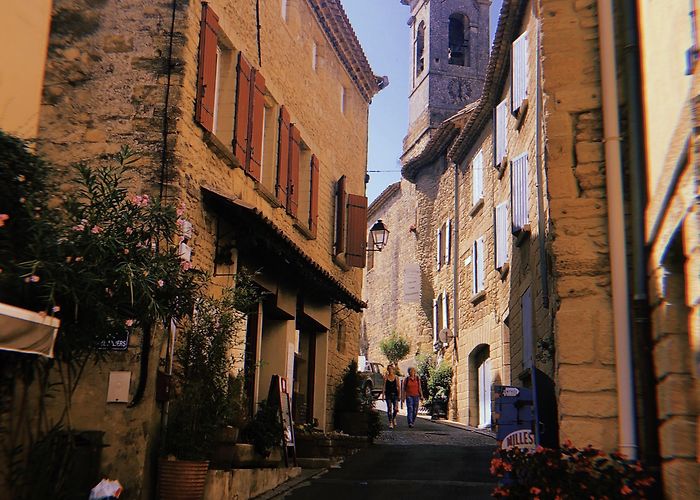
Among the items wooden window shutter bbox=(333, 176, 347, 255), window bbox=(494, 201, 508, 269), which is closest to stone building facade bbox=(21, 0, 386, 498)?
wooden window shutter bbox=(333, 176, 347, 255)

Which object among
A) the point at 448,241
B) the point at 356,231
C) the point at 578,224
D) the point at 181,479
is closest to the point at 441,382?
the point at 448,241

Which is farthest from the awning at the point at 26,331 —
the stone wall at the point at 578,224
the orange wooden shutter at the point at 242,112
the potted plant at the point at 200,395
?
the orange wooden shutter at the point at 242,112

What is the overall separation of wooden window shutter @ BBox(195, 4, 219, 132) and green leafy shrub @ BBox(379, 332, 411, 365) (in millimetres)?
23212

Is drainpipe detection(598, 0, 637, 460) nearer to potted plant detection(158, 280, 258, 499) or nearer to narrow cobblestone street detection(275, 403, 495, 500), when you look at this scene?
narrow cobblestone street detection(275, 403, 495, 500)

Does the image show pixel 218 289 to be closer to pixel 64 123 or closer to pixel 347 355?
pixel 64 123

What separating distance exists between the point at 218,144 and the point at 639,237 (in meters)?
5.21

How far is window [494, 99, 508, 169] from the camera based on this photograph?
1508 centimetres

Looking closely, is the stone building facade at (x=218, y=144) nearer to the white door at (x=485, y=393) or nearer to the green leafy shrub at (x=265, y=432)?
the green leafy shrub at (x=265, y=432)

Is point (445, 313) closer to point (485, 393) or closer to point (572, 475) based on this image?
point (485, 393)

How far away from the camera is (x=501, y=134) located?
15.4 m

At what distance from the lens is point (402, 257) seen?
33719mm

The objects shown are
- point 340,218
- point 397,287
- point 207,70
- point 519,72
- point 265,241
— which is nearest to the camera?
point 207,70

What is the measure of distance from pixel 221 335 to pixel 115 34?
350cm

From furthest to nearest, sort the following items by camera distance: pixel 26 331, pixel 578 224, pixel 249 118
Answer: pixel 249 118 < pixel 578 224 < pixel 26 331
